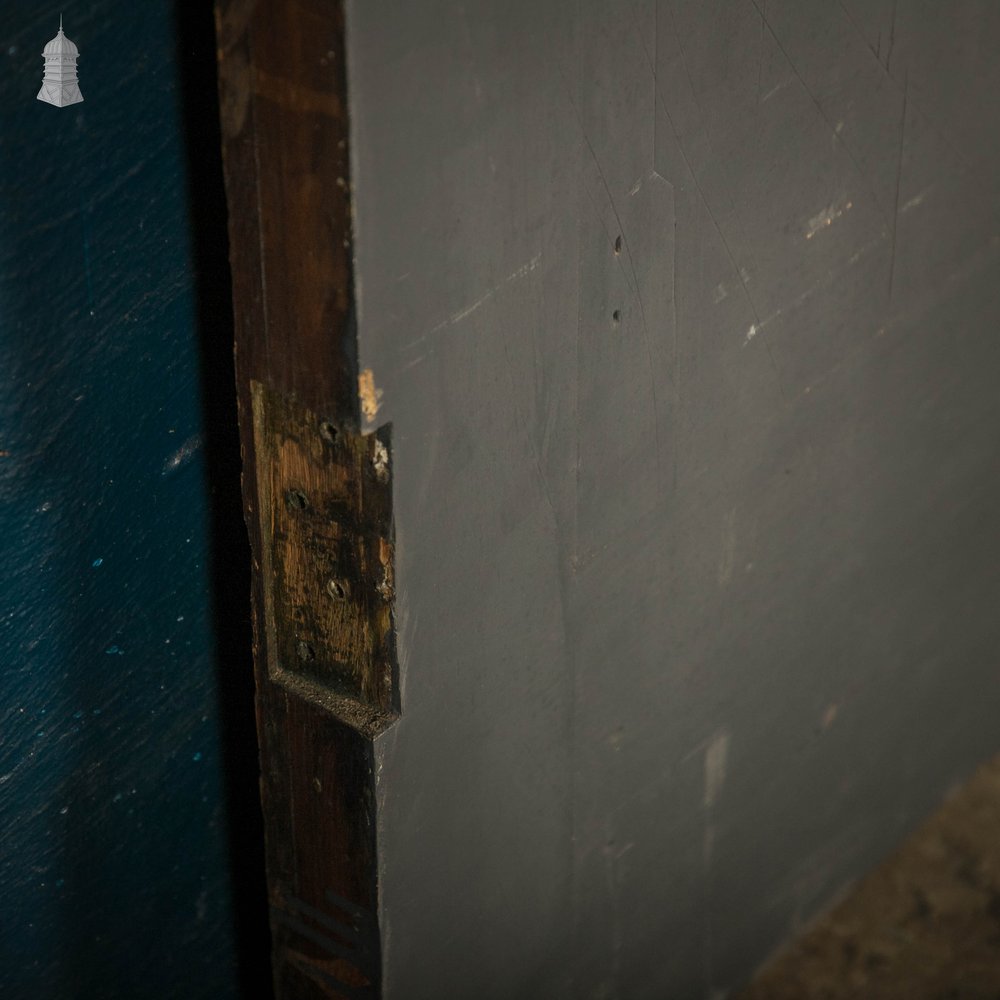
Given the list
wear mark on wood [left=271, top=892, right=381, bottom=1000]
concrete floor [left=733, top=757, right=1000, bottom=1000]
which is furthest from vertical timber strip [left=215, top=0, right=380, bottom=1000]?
concrete floor [left=733, top=757, right=1000, bottom=1000]

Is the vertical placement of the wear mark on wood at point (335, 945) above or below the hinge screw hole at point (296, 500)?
below

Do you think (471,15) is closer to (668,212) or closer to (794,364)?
(668,212)

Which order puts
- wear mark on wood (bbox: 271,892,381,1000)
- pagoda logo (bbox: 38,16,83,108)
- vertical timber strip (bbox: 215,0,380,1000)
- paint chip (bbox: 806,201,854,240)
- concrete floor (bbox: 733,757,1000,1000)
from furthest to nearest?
concrete floor (bbox: 733,757,1000,1000), paint chip (bbox: 806,201,854,240), wear mark on wood (bbox: 271,892,381,1000), pagoda logo (bbox: 38,16,83,108), vertical timber strip (bbox: 215,0,380,1000)

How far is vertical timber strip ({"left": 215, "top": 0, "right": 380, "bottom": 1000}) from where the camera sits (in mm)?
1157

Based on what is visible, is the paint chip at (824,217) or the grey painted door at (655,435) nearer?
the grey painted door at (655,435)

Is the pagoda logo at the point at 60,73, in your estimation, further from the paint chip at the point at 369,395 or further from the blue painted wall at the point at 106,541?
the paint chip at the point at 369,395

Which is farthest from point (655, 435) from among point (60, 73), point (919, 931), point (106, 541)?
point (919, 931)

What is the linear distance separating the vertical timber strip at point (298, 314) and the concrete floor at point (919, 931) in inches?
45.6

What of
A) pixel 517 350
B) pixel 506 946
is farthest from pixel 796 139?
pixel 506 946

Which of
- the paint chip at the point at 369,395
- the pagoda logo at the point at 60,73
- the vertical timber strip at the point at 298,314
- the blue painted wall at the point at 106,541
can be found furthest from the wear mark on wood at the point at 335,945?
the pagoda logo at the point at 60,73

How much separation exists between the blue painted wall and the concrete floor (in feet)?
3.54

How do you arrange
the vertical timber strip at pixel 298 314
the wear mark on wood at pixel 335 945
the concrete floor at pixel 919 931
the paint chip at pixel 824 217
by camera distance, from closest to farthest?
1. the vertical timber strip at pixel 298 314
2. the wear mark on wood at pixel 335 945
3. the paint chip at pixel 824 217
4. the concrete floor at pixel 919 931

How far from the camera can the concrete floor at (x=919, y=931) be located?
2.47m

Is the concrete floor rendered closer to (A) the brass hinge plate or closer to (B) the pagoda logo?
(A) the brass hinge plate
